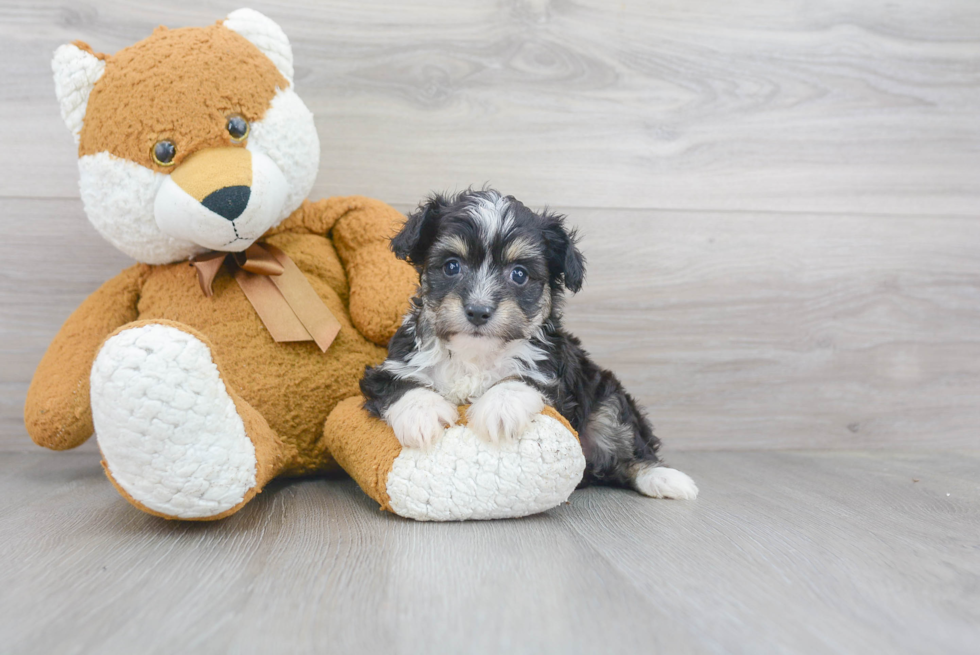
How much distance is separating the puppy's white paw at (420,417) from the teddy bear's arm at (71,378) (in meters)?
0.90

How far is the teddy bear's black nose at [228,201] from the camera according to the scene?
5.60ft

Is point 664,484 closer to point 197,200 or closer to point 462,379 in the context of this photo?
point 462,379

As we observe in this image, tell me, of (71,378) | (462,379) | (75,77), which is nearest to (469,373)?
(462,379)

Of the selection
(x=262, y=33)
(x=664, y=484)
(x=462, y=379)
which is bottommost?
(x=664, y=484)

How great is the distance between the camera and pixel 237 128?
1.80 metres

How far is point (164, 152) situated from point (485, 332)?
950 millimetres

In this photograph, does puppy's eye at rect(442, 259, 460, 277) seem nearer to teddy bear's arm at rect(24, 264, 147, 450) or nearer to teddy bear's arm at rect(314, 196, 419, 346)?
teddy bear's arm at rect(314, 196, 419, 346)

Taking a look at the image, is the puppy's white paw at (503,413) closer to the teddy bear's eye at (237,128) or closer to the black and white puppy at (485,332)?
the black and white puppy at (485,332)

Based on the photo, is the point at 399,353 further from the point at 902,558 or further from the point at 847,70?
the point at 847,70

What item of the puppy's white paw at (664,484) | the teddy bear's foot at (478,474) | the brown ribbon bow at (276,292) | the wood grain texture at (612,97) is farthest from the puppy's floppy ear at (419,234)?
the puppy's white paw at (664,484)

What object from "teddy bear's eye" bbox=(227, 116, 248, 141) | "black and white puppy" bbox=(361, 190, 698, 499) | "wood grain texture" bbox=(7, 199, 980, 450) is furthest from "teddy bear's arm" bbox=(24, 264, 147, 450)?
"wood grain texture" bbox=(7, 199, 980, 450)

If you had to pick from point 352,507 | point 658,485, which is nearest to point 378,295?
point 352,507

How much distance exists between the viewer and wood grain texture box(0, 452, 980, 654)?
3.51 ft

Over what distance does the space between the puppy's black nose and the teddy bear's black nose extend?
657mm
